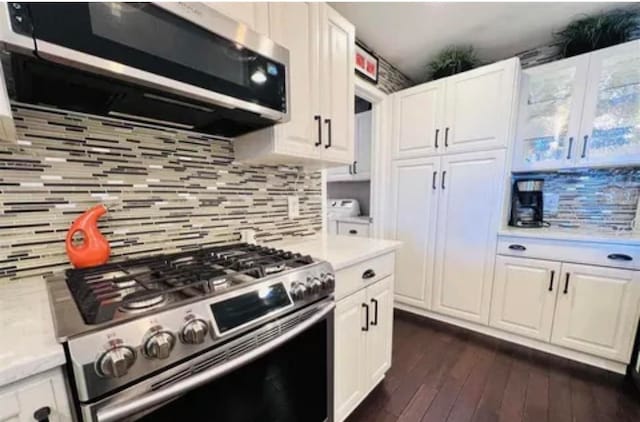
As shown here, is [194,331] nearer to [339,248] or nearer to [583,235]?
[339,248]

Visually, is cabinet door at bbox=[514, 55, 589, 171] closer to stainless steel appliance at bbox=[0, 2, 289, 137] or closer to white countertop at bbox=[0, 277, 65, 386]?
stainless steel appliance at bbox=[0, 2, 289, 137]

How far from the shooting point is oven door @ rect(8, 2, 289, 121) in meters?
0.58

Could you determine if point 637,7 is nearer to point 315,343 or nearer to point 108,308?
point 315,343

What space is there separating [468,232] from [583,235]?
67 centimetres

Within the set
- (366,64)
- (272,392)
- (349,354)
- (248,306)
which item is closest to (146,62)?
(248,306)

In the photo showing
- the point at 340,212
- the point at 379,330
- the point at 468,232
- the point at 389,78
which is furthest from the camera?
the point at 340,212

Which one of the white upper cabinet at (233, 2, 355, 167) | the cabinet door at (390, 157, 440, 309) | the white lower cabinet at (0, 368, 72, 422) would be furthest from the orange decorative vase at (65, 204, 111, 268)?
the cabinet door at (390, 157, 440, 309)

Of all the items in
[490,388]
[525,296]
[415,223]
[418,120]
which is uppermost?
[418,120]

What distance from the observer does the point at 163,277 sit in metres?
0.79

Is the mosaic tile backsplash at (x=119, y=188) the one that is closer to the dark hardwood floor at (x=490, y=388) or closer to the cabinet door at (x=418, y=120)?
the dark hardwood floor at (x=490, y=388)

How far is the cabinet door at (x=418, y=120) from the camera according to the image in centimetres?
229

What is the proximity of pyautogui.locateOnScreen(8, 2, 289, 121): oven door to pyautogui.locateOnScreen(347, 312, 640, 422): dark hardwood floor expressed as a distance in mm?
1642

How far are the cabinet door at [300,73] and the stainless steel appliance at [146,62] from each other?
138 millimetres

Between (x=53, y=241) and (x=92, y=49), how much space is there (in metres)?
0.65
